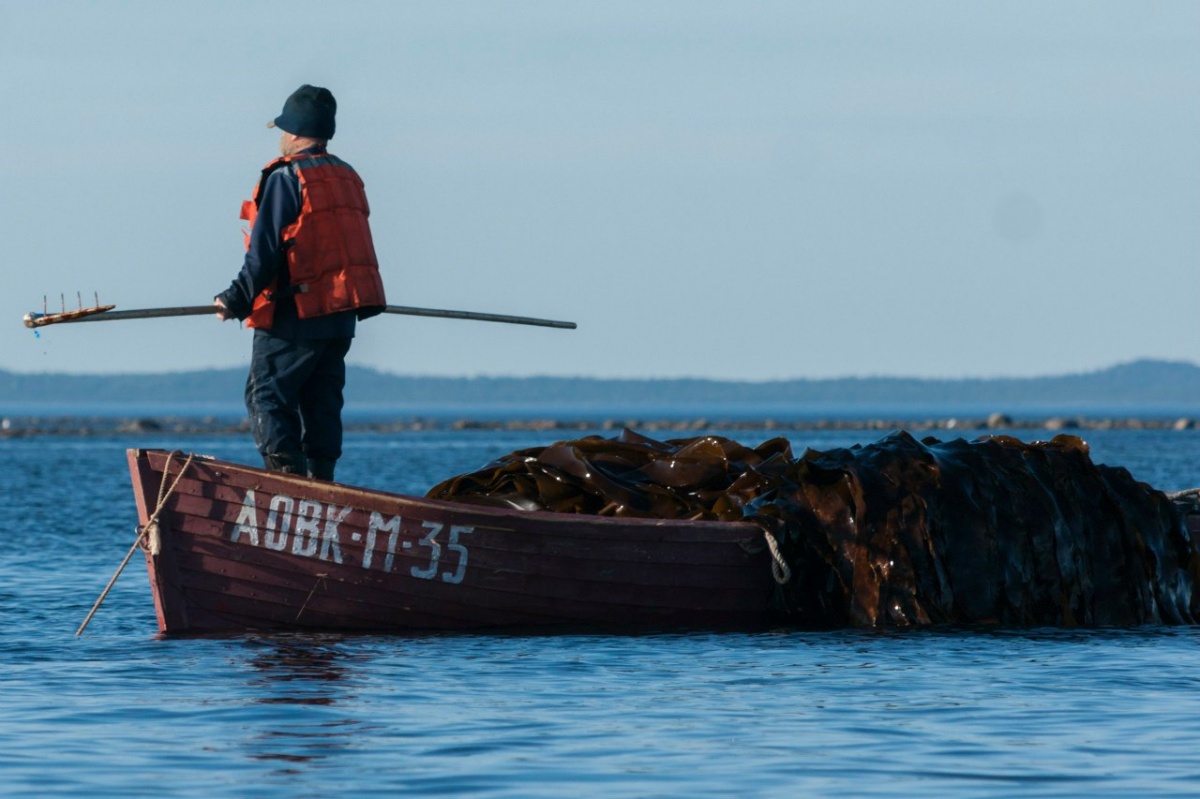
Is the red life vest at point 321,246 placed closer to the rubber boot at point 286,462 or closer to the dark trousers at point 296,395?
the dark trousers at point 296,395

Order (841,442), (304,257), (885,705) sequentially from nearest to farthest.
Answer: (885,705)
(304,257)
(841,442)

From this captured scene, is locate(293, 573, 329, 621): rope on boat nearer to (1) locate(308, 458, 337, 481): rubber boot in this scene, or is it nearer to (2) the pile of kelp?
(1) locate(308, 458, 337, 481): rubber boot

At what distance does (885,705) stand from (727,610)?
2.60m

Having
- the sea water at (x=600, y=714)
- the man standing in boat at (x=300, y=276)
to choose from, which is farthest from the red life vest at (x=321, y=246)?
the sea water at (x=600, y=714)

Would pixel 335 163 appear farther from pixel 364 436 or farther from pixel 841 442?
pixel 364 436

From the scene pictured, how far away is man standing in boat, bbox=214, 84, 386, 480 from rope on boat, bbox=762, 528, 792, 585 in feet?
8.64

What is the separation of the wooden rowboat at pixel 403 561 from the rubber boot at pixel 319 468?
18.4 inches

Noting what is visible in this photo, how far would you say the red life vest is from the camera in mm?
10977

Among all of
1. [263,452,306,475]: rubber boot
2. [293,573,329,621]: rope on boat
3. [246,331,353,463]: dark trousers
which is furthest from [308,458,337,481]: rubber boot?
[293,573,329,621]: rope on boat

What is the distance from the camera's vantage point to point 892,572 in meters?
11.7

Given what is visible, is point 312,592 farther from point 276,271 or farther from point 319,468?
point 276,271

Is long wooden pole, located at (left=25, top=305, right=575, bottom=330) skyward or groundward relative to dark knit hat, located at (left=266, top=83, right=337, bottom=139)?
groundward

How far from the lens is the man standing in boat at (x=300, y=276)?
11.0 m

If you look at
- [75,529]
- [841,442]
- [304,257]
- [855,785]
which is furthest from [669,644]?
[841,442]
